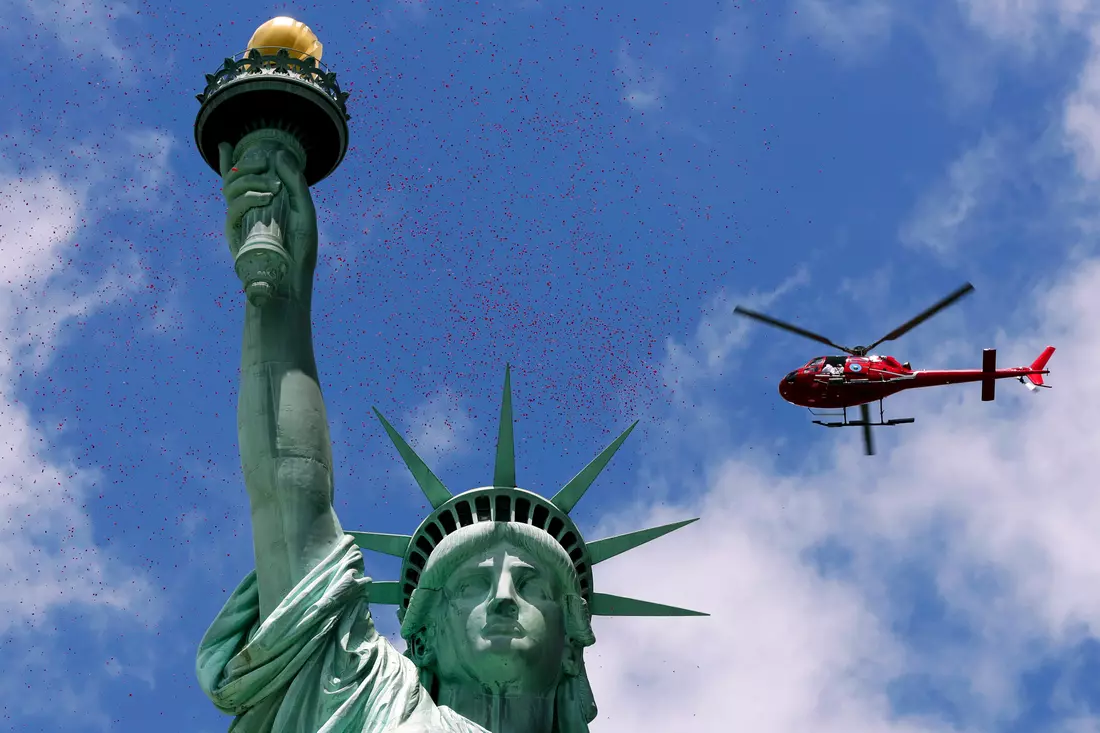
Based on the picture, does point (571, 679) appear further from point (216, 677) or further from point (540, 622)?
point (216, 677)

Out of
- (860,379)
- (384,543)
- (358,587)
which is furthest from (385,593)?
(860,379)

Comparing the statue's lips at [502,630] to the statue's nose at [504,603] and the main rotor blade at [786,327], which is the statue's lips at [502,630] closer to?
the statue's nose at [504,603]

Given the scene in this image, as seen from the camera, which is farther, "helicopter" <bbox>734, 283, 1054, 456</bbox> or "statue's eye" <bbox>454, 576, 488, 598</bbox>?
"helicopter" <bbox>734, 283, 1054, 456</bbox>

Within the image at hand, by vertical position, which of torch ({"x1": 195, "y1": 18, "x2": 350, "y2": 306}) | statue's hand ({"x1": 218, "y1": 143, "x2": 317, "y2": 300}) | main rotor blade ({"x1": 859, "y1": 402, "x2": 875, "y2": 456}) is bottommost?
statue's hand ({"x1": 218, "y1": 143, "x2": 317, "y2": 300})

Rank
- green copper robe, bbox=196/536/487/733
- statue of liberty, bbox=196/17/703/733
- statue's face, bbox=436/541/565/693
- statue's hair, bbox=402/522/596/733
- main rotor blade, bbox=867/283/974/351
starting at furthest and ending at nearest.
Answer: main rotor blade, bbox=867/283/974/351, statue's hair, bbox=402/522/596/733, statue's face, bbox=436/541/565/693, statue of liberty, bbox=196/17/703/733, green copper robe, bbox=196/536/487/733

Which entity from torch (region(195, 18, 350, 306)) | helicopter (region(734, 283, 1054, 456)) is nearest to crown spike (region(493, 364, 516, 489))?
torch (region(195, 18, 350, 306))

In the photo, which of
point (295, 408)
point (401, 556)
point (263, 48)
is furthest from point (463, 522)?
point (263, 48)

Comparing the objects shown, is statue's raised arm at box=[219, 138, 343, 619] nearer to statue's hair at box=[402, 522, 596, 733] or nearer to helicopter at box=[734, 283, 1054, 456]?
statue's hair at box=[402, 522, 596, 733]

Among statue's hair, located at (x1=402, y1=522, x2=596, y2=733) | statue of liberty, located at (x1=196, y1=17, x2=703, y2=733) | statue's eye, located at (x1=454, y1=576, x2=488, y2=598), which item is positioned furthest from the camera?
statue's hair, located at (x1=402, y1=522, x2=596, y2=733)
